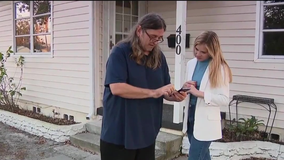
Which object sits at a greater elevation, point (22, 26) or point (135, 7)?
point (135, 7)

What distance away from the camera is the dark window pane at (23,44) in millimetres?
6064

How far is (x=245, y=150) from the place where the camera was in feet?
10.5

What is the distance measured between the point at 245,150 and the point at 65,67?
3419mm

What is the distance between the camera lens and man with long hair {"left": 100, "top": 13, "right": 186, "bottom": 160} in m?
1.57

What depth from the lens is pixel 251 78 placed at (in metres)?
3.72

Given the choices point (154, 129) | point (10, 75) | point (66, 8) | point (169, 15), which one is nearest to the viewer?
point (154, 129)

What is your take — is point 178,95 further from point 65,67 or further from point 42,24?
point 42,24

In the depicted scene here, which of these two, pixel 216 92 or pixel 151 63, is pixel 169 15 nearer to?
pixel 216 92

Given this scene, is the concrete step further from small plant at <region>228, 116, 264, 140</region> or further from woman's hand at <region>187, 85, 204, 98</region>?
woman's hand at <region>187, 85, 204, 98</region>

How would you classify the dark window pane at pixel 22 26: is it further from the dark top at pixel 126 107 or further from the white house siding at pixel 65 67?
the dark top at pixel 126 107

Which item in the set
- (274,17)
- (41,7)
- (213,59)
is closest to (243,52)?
(274,17)

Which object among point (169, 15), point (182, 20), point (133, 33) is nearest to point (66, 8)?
point (169, 15)

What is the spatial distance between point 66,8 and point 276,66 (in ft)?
11.8

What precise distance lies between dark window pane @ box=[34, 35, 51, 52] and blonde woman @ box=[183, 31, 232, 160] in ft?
13.3
